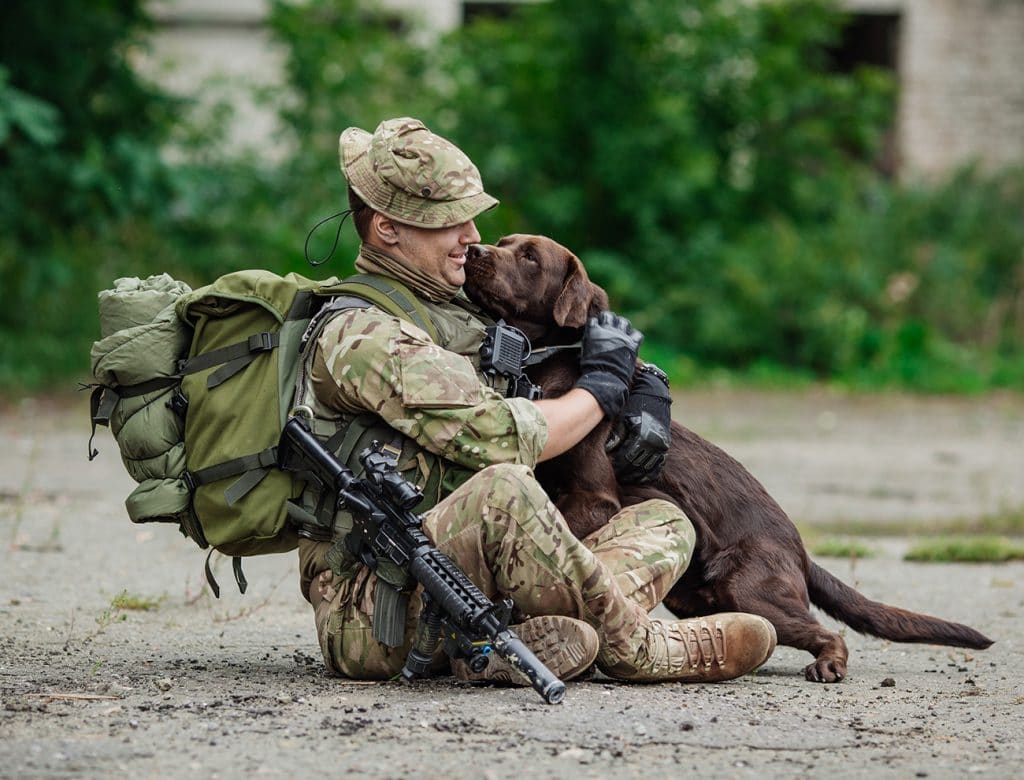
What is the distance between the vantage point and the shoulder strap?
4406 millimetres

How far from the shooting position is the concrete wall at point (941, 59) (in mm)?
19359

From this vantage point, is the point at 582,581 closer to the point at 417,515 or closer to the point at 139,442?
the point at 417,515

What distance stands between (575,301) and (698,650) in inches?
48.0

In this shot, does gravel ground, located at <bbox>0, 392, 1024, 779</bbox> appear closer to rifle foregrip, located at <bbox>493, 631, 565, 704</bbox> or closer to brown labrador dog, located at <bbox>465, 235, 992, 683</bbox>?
rifle foregrip, located at <bbox>493, 631, 565, 704</bbox>

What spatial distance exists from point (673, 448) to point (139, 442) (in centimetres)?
171

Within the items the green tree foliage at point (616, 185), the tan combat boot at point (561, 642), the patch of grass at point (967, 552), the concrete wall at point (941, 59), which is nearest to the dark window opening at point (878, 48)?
the concrete wall at point (941, 59)

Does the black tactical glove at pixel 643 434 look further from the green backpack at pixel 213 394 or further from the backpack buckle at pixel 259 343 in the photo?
the backpack buckle at pixel 259 343

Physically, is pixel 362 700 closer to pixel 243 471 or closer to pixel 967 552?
pixel 243 471

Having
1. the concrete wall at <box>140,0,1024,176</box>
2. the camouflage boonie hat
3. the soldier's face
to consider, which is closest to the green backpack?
the soldier's face

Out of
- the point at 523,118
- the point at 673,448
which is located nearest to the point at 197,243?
the point at 523,118

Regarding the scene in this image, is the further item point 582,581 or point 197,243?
point 197,243

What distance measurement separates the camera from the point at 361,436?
436cm

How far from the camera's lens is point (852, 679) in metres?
4.91

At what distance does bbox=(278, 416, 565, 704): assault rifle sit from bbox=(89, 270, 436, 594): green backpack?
13cm
